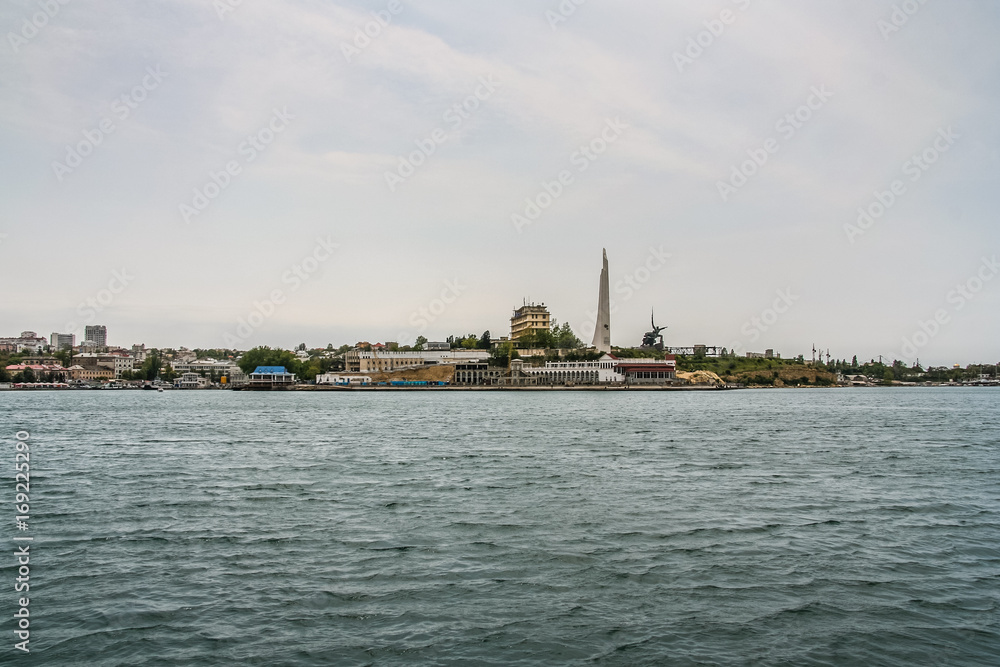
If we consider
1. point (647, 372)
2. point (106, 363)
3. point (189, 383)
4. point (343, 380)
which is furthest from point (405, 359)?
point (106, 363)

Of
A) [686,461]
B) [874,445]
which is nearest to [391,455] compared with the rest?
[686,461]

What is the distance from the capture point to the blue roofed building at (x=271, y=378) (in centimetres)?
14950

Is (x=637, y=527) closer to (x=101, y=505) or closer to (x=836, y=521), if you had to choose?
(x=836, y=521)

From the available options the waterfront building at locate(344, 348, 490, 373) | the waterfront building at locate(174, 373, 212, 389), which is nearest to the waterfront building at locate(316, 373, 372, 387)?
the waterfront building at locate(344, 348, 490, 373)

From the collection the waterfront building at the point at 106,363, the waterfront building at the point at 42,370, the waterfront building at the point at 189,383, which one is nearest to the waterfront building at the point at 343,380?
the waterfront building at the point at 189,383

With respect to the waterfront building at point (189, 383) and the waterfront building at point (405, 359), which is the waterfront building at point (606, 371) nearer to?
the waterfront building at point (405, 359)

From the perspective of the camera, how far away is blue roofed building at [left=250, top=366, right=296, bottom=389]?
14950 centimetres

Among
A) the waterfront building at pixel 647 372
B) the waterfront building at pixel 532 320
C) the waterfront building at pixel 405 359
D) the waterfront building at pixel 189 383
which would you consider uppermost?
the waterfront building at pixel 532 320

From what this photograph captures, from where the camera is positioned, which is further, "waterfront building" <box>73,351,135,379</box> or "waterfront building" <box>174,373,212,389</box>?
"waterfront building" <box>73,351,135,379</box>

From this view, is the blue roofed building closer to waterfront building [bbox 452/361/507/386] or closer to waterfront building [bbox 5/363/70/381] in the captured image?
waterfront building [bbox 452/361/507/386]

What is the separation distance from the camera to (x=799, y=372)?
177000 millimetres

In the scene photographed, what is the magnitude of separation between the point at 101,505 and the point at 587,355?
13504cm

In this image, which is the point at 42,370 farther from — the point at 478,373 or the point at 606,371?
the point at 606,371

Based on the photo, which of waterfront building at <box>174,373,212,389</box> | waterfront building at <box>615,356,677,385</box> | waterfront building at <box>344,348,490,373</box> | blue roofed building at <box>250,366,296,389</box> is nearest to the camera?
waterfront building at <box>615,356,677,385</box>
